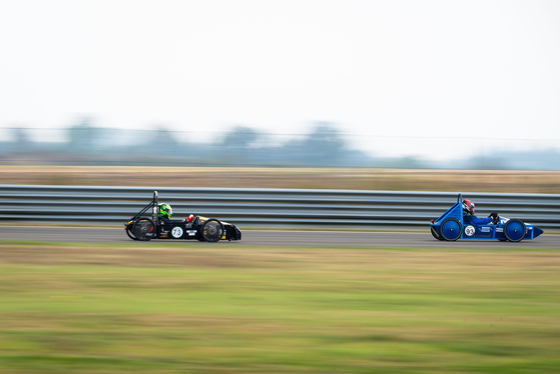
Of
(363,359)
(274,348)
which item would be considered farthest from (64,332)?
(363,359)

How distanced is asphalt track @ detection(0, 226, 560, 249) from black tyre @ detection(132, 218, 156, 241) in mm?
135

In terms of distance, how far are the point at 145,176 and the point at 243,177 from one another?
2.96m

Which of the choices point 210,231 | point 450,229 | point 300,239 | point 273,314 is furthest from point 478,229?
point 273,314

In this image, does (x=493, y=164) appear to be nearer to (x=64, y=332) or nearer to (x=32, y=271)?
(x=32, y=271)

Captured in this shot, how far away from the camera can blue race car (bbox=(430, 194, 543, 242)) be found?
1220cm

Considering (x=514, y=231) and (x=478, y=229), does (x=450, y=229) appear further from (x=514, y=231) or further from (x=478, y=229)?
(x=514, y=231)

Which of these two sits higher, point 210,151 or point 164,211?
point 210,151

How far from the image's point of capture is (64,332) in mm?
4828

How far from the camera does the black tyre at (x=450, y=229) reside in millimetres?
12195

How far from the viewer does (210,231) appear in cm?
1116

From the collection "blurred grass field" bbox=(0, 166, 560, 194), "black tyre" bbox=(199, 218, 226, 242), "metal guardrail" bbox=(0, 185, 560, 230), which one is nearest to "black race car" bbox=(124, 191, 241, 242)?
"black tyre" bbox=(199, 218, 226, 242)

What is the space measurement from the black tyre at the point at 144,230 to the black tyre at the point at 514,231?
6.67 m

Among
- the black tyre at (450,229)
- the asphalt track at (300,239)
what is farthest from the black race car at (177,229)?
the black tyre at (450,229)

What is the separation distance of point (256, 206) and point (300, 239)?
253cm
